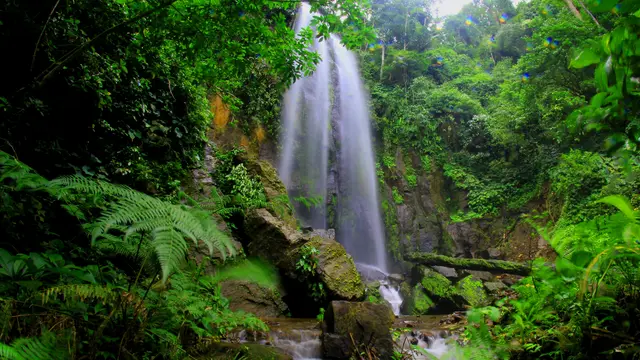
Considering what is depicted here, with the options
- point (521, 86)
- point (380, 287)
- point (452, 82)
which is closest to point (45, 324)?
point (380, 287)

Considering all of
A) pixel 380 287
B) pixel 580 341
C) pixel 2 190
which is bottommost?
pixel 380 287

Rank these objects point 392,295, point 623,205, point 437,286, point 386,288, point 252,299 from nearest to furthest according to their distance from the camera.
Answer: point 623,205 → point 252,299 → point 437,286 → point 392,295 → point 386,288

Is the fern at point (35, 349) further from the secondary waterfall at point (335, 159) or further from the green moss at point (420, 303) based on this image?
the secondary waterfall at point (335, 159)

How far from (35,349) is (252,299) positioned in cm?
479

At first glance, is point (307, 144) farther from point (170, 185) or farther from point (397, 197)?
point (170, 185)

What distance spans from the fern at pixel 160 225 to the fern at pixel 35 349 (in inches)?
16.2

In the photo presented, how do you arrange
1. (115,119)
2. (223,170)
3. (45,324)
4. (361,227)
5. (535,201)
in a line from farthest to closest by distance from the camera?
(361,227), (535,201), (223,170), (115,119), (45,324)

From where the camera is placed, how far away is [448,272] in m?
9.87

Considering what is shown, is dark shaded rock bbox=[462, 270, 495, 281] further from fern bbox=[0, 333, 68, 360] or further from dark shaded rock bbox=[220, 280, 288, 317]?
fern bbox=[0, 333, 68, 360]

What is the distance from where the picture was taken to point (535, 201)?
40.7 ft

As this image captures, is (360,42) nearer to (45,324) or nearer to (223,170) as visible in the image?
(45,324)

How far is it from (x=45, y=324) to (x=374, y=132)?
15102 millimetres

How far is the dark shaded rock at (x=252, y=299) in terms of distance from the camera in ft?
18.2

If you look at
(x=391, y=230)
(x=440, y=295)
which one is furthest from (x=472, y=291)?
(x=391, y=230)
